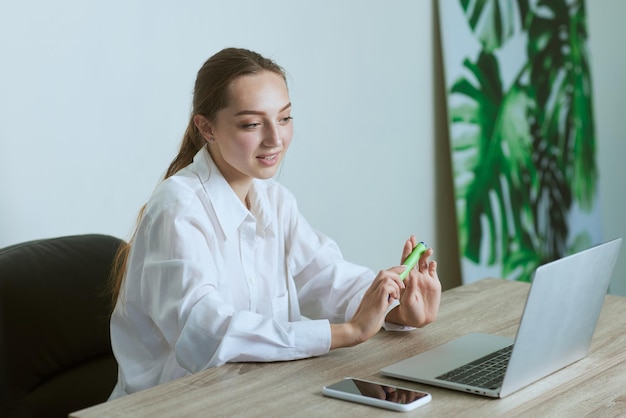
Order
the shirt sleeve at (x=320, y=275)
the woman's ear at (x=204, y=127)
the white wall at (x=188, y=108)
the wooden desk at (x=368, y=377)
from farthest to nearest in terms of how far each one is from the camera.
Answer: the white wall at (x=188, y=108) → the shirt sleeve at (x=320, y=275) → the woman's ear at (x=204, y=127) → the wooden desk at (x=368, y=377)

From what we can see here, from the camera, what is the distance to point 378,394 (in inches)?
54.1

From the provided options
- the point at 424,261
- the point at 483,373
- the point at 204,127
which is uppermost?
the point at 204,127

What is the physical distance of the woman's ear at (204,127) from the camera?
5.84 feet

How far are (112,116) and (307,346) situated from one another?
107 cm

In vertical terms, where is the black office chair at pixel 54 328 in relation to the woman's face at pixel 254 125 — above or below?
below

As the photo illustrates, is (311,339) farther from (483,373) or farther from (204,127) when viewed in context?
(204,127)

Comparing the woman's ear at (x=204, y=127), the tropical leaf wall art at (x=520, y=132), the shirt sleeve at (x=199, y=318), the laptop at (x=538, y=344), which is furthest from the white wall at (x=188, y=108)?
the laptop at (x=538, y=344)

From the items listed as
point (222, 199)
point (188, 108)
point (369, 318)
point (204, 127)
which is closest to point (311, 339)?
point (369, 318)

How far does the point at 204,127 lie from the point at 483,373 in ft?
2.22

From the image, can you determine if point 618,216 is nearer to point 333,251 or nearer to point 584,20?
point 584,20

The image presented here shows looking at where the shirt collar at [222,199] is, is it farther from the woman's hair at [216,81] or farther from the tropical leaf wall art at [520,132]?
the tropical leaf wall art at [520,132]

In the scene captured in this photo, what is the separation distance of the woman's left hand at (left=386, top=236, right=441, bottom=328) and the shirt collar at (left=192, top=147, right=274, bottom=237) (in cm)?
30

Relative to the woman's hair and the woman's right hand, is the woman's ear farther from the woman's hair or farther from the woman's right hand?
the woman's right hand

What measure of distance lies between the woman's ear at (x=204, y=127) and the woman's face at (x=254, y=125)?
0.03 metres
